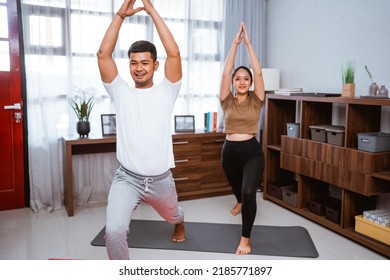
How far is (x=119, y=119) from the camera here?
2123mm

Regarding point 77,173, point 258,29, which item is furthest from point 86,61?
point 258,29

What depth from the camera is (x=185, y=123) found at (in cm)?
436

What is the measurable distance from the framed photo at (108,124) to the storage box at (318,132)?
1.90 m

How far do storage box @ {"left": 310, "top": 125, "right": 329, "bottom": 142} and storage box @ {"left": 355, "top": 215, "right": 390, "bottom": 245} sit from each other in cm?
73

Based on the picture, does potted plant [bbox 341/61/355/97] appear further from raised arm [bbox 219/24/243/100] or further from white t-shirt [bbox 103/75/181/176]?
white t-shirt [bbox 103/75/181/176]

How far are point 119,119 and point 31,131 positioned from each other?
2.03 metres

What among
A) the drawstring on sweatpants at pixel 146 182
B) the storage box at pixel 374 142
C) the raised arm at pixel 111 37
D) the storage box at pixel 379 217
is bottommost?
the storage box at pixel 379 217

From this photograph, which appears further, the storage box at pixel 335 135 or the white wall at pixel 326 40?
the white wall at pixel 326 40

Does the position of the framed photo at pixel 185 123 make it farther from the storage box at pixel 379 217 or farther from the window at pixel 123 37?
the storage box at pixel 379 217

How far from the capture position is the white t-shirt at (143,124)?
6.83 feet

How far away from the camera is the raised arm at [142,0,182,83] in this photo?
77.9 inches

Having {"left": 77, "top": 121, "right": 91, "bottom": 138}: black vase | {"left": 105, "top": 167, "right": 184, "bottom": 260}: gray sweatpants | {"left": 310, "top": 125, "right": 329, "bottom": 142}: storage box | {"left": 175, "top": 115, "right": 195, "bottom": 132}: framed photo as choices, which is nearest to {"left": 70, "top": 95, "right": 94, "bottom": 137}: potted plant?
{"left": 77, "top": 121, "right": 91, "bottom": 138}: black vase

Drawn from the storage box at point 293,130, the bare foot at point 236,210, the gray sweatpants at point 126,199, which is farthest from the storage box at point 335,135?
the gray sweatpants at point 126,199

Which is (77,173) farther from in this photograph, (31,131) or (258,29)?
(258,29)
